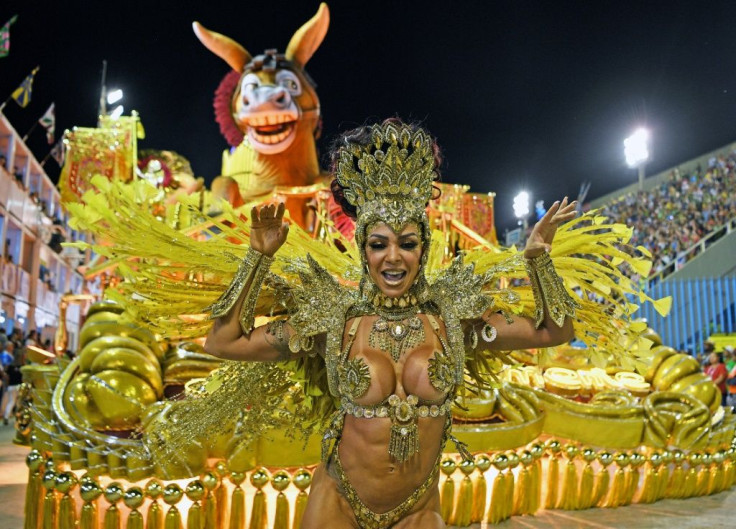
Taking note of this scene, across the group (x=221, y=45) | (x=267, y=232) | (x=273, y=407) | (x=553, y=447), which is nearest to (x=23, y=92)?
(x=221, y=45)

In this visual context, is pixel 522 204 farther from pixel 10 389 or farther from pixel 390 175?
pixel 390 175

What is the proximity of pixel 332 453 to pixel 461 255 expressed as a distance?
0.81 meters

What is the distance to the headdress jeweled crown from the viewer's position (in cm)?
219

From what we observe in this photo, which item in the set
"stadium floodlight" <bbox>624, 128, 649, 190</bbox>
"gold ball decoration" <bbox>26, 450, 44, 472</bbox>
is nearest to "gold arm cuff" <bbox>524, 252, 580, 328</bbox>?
"gold ball decoration" <bbox>26, 450, 44, 472</bbox>

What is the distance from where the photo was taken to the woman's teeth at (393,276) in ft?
7.00

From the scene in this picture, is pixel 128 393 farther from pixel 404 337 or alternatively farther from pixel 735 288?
pixel 735 288

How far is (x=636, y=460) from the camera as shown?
4809 mm

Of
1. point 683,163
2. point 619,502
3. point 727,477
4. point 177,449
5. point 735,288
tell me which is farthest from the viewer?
point 683,163

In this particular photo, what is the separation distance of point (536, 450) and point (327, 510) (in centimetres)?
281

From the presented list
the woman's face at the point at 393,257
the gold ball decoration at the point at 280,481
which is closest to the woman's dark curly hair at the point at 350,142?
the woman's face at the point at 393,257

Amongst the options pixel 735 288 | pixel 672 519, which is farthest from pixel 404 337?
pixel 735 288

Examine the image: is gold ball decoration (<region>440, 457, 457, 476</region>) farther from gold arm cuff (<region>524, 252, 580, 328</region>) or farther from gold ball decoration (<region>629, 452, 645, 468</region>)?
gold arm cuff (<region>524, 252, 580, 328</region>)

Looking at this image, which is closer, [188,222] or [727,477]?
[727,477]

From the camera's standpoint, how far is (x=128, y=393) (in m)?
4.09
